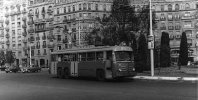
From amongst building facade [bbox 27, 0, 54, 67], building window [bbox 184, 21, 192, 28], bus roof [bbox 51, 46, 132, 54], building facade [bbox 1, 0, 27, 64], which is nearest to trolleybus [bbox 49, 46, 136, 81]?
bus roof [bbox 51, 46, 132, 54]

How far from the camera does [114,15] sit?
114 feet

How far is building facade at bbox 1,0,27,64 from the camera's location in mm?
96188

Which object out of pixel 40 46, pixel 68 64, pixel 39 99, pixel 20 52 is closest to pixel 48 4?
pixel 40 46

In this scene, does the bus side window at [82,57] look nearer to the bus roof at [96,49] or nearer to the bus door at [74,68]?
the bus roof at [96,49]

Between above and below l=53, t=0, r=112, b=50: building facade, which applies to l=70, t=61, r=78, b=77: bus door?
below

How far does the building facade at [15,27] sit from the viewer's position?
9619 centimetres

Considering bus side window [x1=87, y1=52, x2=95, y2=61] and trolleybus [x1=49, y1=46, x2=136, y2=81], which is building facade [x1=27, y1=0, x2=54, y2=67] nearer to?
trolleybus [x1=49, y1=46, x2=136, y2=81]

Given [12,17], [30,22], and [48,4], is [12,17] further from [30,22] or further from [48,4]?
[48,4]

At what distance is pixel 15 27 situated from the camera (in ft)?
323

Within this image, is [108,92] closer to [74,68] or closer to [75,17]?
[74,68]

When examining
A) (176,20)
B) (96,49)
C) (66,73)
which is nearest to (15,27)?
(176,20)

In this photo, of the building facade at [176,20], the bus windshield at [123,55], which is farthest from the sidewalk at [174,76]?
the building facade at [176,20]

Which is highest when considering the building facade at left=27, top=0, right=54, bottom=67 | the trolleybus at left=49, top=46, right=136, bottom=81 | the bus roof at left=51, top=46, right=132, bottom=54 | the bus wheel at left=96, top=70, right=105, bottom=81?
the building facade at left=27, top=0, right=54, bottom=67

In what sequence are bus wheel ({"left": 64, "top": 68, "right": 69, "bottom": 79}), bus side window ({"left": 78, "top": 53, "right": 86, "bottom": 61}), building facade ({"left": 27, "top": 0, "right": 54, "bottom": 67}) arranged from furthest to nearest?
building facade ({"left": 27, "top": 0, "right": 54, "bottom": 67}), bus wheel ({"left": 64, "top": 68, "right": 69, "bottom": 79}), bus side window ({"left": 78, "top": 53, "right": 86, "bottom": 61})
